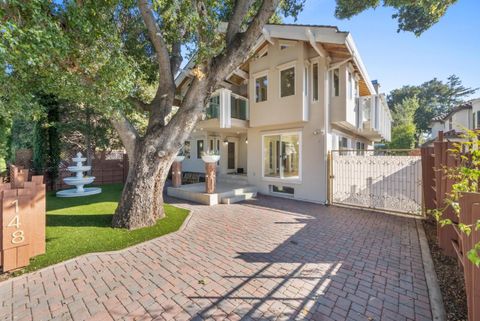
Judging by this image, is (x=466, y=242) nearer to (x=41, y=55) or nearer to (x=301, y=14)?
(x=41, y=55)

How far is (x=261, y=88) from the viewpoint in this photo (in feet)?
38.3

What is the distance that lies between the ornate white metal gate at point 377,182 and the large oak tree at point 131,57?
551 centimetres

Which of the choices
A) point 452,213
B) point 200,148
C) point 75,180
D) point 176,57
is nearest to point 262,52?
point 176,57

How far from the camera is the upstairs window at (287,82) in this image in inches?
406

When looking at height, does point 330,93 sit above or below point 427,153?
above

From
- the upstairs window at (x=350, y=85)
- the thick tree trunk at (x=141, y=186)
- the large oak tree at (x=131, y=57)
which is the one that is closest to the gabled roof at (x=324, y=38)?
the upstairs window at (x=350, y=85)

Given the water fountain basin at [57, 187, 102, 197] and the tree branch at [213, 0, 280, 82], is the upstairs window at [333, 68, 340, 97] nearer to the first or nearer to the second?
the tree branch at [213, 0, 280, 82]

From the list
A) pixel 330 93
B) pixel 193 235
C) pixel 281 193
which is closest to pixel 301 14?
pixel 330 93

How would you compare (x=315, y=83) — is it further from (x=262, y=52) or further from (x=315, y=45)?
(x=262, y=52)

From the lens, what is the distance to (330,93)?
33.3ft

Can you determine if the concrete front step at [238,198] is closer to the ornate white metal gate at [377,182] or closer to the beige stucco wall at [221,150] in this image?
the ornate white metal gate at [377,182]

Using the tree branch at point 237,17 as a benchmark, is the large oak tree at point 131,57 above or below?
below

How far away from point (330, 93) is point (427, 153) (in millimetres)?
4731

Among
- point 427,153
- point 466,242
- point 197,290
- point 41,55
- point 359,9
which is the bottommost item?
point 197,290
